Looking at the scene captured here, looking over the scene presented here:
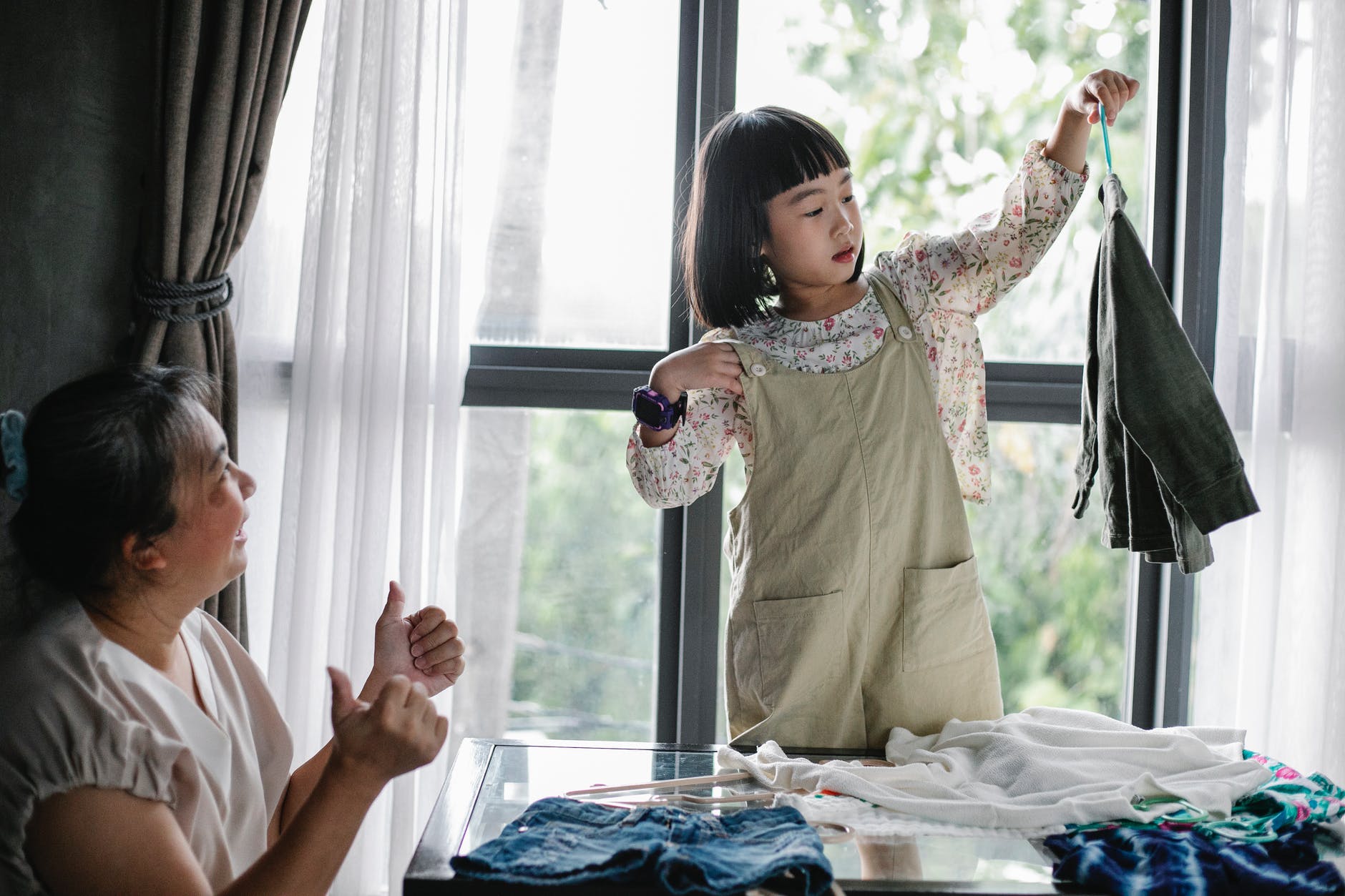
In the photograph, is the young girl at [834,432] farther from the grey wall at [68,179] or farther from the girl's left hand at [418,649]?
the grey wall at [68,179]

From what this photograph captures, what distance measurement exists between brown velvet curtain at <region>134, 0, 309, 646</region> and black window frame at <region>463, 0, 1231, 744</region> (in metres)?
0.47

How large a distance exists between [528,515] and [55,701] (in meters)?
1.19

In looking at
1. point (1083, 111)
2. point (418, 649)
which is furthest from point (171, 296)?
point (1083, 111)

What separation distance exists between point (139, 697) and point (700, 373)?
82 cm

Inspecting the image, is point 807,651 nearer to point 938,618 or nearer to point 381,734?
point 938,618

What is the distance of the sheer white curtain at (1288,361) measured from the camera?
6.57ft

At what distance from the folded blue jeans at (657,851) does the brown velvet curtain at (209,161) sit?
3.06 ft

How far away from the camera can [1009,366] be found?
2.17m

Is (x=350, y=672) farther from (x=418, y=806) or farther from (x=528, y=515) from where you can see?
(x=528, y=515)

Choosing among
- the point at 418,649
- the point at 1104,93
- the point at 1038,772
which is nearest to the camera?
the point at 1038,772

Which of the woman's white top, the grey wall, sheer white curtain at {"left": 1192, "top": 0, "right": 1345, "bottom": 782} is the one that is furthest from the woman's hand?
the grey wall

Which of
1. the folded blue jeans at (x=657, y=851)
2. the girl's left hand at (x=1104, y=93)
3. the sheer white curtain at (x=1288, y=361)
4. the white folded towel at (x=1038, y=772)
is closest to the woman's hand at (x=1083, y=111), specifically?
the girl's left hand at (x=1104, y=93)

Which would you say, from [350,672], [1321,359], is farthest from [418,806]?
[1321,359]

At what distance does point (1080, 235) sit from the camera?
7.17 feet
